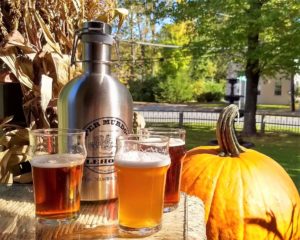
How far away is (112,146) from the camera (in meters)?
0.95

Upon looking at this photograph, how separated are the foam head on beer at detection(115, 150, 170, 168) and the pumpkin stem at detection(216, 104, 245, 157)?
768 mm

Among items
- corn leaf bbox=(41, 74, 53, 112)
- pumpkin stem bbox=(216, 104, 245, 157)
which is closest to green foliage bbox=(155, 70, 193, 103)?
pumpkin stem bbox=(216, 104, 245, 157)

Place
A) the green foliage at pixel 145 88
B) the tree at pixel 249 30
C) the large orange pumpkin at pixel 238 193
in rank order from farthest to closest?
the green foliage at pixel 145 88
the tree at pixel 249 30
the large orange pumpkin at pixel 238 193

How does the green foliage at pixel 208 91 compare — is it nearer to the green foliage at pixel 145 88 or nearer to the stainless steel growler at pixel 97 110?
the green foliage at pixel 145 88

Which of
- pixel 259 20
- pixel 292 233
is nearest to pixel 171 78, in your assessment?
pixel 259 20

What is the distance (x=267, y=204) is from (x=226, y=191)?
0.17 metres

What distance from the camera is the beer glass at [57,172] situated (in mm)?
824

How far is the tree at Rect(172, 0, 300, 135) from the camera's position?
28.8 ft

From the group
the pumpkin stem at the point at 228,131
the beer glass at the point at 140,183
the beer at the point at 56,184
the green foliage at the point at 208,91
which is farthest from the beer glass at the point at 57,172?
the green foliage at the point at 208,91

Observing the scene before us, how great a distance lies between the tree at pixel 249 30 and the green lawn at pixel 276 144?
1.76m

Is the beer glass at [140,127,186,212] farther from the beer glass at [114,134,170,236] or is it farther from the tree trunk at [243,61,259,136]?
the tree trunk at [243,61,259,136]

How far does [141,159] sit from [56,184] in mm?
182

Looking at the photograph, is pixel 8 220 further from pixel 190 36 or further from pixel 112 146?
pixel 190 36

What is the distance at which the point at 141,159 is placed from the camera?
2.61 feet
